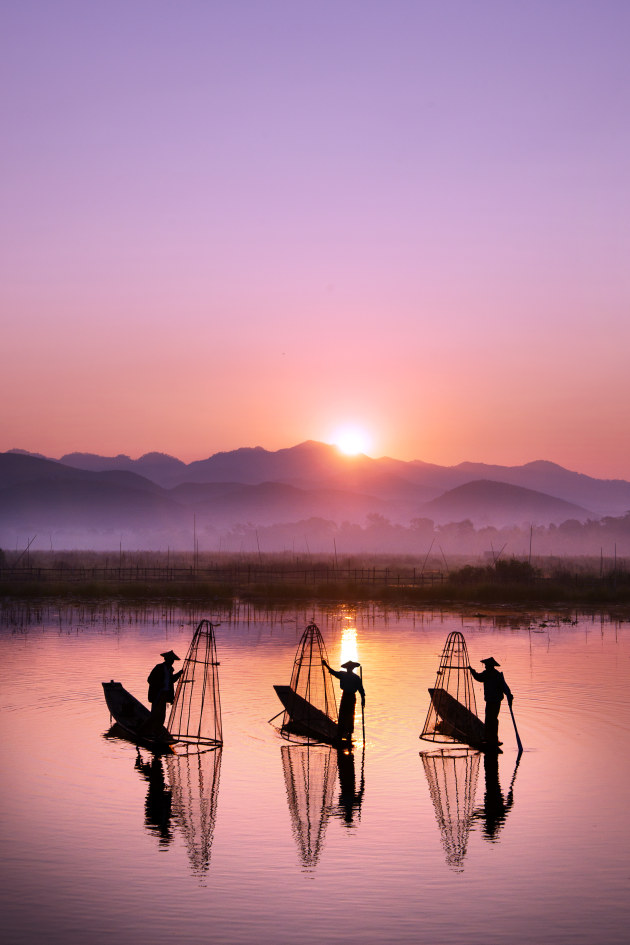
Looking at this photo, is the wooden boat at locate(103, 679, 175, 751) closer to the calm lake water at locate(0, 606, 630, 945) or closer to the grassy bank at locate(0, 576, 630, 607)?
the calm lake water at locate(0, 606, 630, 945)

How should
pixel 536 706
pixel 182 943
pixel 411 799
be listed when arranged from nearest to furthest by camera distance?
pixel 182 943 < pixel 411 799 < pixel 536 706

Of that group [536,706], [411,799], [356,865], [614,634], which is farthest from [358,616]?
[356,865]

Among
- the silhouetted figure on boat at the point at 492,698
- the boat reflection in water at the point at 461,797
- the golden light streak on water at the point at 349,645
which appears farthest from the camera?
the golden light streak on water at the point at 349,645

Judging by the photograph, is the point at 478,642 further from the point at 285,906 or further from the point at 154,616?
the point at 285,906

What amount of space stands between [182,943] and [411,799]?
6084 millimetres

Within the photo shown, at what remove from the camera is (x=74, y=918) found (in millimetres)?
10109

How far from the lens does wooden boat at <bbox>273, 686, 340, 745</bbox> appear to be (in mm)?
18656

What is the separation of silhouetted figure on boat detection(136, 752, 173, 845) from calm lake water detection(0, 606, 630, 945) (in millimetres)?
47

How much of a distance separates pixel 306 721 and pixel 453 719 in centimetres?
260

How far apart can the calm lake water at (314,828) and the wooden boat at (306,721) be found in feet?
0.97

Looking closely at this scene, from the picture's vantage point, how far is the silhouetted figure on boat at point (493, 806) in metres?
13.7

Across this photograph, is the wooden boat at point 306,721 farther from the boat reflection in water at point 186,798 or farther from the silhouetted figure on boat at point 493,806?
the silhouetted figure on boat at point 493,806

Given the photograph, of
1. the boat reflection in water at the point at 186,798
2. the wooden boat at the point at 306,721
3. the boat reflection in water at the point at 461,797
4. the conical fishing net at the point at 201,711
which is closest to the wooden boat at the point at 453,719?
the boat reflection in water at the point at 461,797

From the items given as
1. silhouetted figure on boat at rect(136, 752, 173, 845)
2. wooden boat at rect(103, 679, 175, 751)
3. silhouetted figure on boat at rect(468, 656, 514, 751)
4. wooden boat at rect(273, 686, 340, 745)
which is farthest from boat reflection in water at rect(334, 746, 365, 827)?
wooden boat at rect(103, 679, 175, 751)
